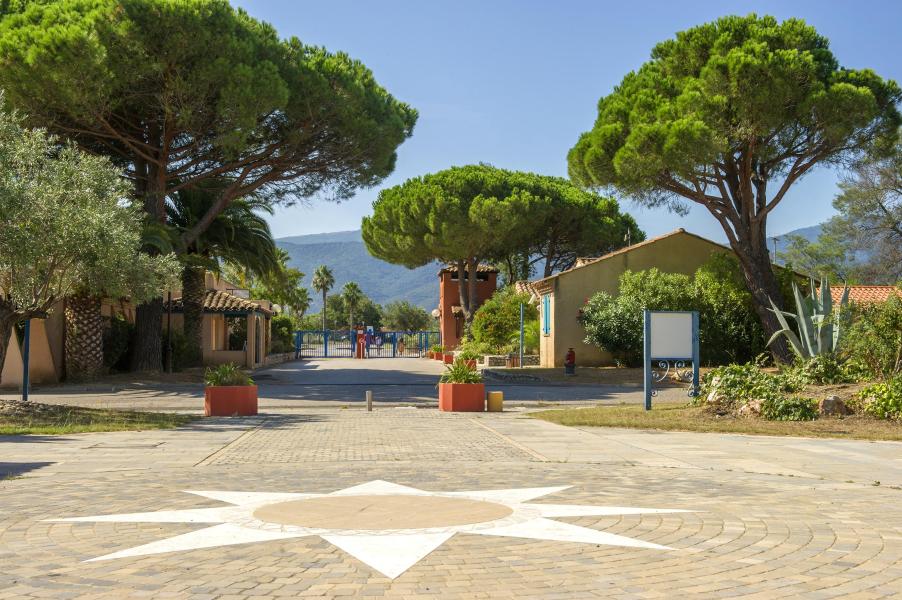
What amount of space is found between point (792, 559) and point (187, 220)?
99.1 ft

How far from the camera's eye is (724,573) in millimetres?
4941

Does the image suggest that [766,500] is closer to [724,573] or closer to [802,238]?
[724,573]

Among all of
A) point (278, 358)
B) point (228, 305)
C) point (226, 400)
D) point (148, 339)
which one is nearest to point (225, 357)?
point (228, 305)

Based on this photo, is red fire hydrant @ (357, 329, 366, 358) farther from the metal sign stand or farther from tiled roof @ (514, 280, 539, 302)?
the metal sign stand

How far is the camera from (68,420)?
1469 cm

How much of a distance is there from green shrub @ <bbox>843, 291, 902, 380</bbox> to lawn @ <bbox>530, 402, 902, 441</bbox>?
2290mm

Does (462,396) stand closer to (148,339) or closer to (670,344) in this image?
(670,344)

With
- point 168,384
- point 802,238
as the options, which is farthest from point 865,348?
point 802,238

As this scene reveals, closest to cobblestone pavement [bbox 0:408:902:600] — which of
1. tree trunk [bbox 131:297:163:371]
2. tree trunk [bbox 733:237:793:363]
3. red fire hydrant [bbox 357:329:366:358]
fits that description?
tree trunk [bbox 131:297:163:371]

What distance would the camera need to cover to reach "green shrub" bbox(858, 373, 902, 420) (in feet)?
46.6

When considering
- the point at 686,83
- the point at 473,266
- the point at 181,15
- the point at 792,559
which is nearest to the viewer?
the point at 792,559

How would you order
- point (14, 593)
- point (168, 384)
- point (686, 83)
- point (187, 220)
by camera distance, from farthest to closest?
1. point (187, 220)
2. point (686, 83)
3. point (168, 384)
4. point (14, 593)

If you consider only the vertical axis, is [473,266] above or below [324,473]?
above

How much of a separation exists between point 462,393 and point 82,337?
15058 millimetres
